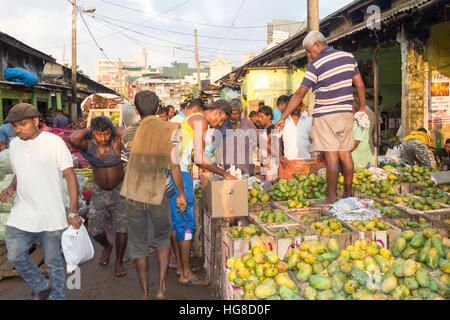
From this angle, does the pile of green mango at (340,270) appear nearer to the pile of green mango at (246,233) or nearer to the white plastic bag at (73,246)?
the pile of green mango at (246,233)

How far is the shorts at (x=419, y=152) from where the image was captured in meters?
7.35

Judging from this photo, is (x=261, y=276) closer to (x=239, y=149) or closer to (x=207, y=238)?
(x=207, y=238)

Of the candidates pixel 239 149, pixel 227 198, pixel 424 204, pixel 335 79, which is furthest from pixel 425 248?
pixel 239 149

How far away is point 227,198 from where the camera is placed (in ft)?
13.1

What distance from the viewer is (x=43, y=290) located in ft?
12.3

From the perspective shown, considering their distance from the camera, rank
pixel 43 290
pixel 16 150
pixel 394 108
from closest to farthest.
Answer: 1. pixel 16 150
2. pixel 43 290
3. pixel 394 108

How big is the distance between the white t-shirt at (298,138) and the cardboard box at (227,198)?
298 cm

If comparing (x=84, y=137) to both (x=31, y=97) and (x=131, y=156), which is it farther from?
(x=31, y=97)

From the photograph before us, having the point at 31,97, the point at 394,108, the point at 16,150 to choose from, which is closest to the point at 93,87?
the point at 31,97

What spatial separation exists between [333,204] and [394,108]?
10945mm

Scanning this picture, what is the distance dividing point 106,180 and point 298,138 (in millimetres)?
3553

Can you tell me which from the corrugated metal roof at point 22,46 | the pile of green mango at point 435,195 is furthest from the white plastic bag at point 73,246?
the corrugated metal roof at point 22,46

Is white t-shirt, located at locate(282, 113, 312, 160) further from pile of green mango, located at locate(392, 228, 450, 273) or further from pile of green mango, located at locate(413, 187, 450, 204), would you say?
pile of green mango, located at locate(392, 228, 450, 273)

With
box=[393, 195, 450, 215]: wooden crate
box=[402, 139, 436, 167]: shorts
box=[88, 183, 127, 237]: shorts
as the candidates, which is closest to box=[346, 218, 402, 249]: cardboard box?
box=[393, 195, 450, 215]: wooden crate
